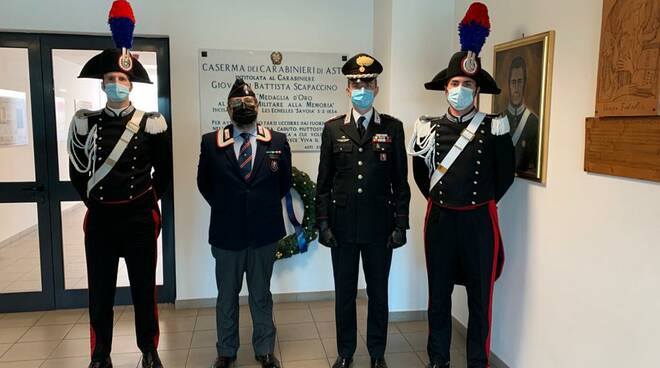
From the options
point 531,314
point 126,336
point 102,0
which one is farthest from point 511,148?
point 102,0

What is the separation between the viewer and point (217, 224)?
8.57 ft

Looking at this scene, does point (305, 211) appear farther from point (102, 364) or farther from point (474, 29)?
point (474, 29)

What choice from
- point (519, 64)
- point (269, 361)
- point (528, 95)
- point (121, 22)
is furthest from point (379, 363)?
point (121, 22)

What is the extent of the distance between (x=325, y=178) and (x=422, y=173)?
0.53 metres

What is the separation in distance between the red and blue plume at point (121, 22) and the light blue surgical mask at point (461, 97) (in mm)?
1715

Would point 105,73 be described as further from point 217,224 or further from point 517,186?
point 517,186

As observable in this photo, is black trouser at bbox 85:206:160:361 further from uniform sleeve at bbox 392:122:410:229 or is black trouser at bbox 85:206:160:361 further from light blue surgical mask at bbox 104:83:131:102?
uniform sleeve at bbox 392:122:410:229

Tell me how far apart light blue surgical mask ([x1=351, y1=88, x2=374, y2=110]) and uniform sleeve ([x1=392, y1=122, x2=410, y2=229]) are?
8.1 inches

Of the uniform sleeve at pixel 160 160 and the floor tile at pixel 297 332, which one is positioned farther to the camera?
the floor tile at pixel 297 332

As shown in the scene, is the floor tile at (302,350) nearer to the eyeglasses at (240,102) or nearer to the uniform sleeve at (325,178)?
the uniform sleeve at (325,178)

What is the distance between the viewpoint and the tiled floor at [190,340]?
2889 millimetres

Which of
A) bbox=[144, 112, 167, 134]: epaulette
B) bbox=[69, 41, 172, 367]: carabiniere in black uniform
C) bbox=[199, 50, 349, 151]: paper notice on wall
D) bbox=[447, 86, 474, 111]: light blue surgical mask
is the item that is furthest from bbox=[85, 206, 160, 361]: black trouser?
bbox=[447, 86, 474, 111]: light blue surgical mask

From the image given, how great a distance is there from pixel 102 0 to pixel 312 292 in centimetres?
264

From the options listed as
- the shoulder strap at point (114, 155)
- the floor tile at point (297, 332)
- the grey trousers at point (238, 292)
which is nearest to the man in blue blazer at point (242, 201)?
the grey trousers at point (238, 292)
